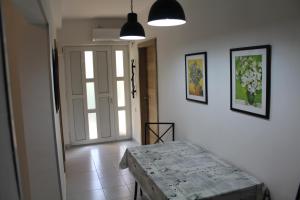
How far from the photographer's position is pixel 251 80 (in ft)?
7.13

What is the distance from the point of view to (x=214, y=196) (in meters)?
1.92

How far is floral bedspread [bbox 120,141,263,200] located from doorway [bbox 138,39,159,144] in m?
1.87

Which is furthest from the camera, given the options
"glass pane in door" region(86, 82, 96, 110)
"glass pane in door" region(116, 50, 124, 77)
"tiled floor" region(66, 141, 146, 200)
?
"glass pane in door" region(116, 50, 124, 77)

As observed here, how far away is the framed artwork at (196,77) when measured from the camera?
292 centimetres

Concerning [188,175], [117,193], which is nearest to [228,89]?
[188,175]

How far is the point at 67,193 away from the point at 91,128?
231 cm

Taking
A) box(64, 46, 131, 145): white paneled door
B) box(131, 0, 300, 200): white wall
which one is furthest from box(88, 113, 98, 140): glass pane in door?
box(131, 0, 300, 200): white wall

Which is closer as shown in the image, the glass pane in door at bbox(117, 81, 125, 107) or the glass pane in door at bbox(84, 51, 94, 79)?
the glass pane in door at bbox(84, 51, 94, 79)

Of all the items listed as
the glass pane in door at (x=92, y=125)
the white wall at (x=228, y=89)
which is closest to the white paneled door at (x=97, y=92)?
the glass pane in door at (x=92, y=125)

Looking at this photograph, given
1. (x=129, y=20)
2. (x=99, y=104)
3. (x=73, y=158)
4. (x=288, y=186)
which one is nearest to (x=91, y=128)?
(x=99, y=104)

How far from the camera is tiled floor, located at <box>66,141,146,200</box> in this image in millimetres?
3590

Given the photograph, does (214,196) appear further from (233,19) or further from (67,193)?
(67,193)

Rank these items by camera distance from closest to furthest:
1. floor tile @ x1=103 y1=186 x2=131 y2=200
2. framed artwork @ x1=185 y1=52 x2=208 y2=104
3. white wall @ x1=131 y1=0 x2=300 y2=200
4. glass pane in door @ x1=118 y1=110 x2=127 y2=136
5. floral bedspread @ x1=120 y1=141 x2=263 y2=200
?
white wall @ x1=131 y1=0 x2=300 y2=200
floral bedspread @ x1=120 y1=141 x2=263 y2=200
framed artwork @ x1=185 y1=52 x2=208 y2=104
floor tile @ x1=103 y1=186 x2=131 y2=200
glass pane in door @ x1=118 y1=110 x2=127 y2=136

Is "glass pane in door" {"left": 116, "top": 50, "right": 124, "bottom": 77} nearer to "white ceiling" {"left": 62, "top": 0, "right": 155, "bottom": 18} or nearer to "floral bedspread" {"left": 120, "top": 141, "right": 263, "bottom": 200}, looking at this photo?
"white ceiling" {"left": 62, "top": 0, "right": 155, "bottom": 18}
